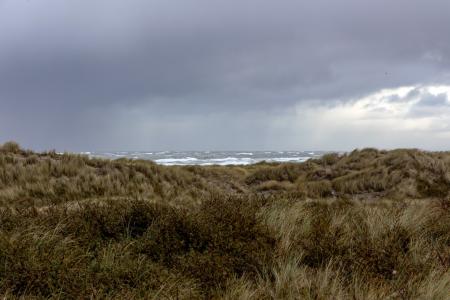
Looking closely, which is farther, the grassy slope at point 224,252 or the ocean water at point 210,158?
the ocean water at point 210,158

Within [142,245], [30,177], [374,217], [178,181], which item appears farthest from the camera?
[178,181]

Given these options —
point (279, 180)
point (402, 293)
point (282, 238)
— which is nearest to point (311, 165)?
point (279, 180)

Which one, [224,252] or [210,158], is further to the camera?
[210,158]

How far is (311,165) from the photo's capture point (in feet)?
77.7

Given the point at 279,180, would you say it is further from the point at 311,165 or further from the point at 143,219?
the point at 143,219

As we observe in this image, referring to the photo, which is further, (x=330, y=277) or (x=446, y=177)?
(x=446, y=177)

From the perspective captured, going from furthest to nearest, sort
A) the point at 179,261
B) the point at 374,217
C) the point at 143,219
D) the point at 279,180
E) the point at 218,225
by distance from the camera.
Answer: the point at 279,180 → the point at 374,217 → the point at 143,219 → the point at 218,225 → the point at 179,261

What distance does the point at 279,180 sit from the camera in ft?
74.9

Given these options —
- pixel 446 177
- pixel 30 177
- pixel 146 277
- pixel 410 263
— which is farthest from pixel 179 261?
pixel 446 177

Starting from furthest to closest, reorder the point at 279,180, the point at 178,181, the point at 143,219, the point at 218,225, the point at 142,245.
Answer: the point at 279,180 < the point at 178,181 < the point at 143,219 < the point at 218,225 < the point at 142,245

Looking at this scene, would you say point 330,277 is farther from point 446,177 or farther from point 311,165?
point 311,165

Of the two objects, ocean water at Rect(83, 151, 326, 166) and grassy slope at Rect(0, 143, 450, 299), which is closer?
grassy slope at Rect(0, 143, 450, 299)

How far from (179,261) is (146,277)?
54cm

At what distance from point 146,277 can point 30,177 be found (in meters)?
10.4
